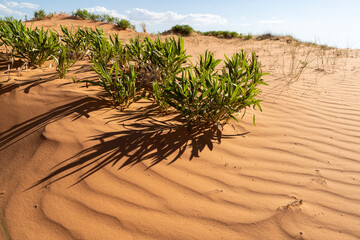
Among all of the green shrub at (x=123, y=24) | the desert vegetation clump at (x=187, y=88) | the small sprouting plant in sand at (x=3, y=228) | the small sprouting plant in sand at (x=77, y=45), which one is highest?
the green shrub at (x=123, y=24)

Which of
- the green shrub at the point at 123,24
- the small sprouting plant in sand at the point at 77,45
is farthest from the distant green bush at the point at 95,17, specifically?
the small sprouting plant in sand at the point at 77,45

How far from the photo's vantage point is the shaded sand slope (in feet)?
5.03

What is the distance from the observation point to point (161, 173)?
1.90m

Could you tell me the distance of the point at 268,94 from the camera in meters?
3.76

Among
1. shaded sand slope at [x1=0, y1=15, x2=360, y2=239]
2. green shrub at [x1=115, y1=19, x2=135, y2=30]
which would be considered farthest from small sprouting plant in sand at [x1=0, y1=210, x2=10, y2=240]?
green shrub at [x1=115, y1=19, x2=135, y2=30]

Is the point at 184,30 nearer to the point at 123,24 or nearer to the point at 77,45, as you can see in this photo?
the point at 123,24

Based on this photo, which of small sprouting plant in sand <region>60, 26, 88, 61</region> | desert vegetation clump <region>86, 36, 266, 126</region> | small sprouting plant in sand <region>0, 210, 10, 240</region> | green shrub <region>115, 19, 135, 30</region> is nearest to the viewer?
small sprouting plant in sand <region>0, 210, 10, 240</region>

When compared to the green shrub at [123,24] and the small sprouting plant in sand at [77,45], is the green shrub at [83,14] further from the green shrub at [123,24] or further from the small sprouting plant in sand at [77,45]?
the small sprouting plant in sand at [77,45]

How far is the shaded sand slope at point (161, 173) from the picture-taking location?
1.53 metres

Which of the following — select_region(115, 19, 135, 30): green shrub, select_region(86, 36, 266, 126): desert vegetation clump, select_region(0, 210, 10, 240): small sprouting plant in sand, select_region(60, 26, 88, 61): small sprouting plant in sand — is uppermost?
select_region(115, 19, 135, 30): green shrub

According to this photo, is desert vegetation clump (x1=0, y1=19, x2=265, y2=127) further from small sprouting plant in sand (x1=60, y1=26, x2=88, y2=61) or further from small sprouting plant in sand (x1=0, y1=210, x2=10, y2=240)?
small sprouting plant in sand (x1=0, y1=210, x2=10, y2=240)

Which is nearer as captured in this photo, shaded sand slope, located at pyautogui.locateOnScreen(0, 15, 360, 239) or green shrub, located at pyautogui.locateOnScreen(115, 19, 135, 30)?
shaded sand slope, located at pyautogui.locateOnScreen(0, 15, 360, 239)

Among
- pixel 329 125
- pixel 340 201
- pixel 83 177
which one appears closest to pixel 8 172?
pixel 83 177

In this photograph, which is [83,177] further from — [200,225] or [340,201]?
[340,201]
